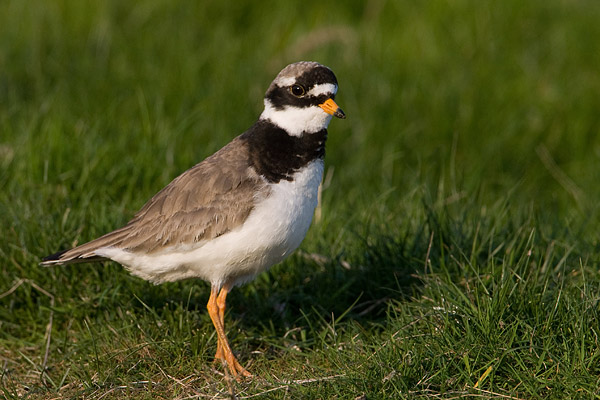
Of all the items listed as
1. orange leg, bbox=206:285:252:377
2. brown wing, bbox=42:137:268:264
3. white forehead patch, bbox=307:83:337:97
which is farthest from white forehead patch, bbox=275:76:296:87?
orange leg, bbox=206:285:252:377

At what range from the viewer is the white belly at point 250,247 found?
495 cm

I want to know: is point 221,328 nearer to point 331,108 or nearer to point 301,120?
point 301,120

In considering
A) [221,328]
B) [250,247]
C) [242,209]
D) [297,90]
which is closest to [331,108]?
[297,90]

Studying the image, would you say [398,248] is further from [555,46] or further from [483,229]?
[555,46]

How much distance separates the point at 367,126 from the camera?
323 inches

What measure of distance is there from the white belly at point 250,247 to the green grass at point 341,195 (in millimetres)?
458

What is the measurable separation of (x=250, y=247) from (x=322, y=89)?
3.61 ft

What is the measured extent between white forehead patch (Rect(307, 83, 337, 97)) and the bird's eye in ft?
0.18

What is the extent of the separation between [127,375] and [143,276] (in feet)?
2.27

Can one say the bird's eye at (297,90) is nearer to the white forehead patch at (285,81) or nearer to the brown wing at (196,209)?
the white forehead patch at (285,81)

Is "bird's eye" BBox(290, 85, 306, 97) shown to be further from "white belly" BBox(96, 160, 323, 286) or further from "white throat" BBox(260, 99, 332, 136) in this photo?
"white belly" BBox(96, 160, 323, 286)

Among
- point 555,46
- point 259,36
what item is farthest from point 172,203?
point 555,46

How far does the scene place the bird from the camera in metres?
5.00

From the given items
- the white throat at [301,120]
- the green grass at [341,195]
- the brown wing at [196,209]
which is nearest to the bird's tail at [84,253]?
the brown wing at [196,209]
